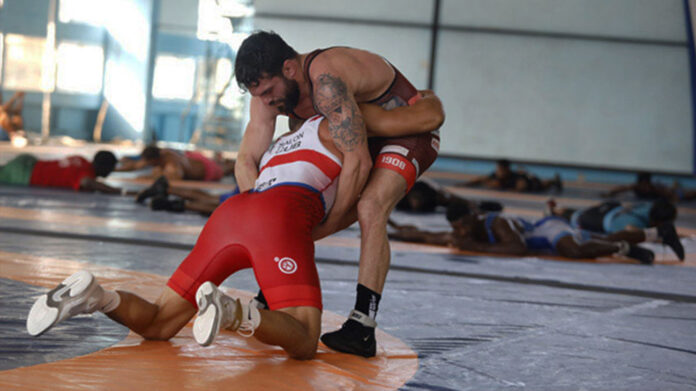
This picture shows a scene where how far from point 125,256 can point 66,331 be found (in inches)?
72.6

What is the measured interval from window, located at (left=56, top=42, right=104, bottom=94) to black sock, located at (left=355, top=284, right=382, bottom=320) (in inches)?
849

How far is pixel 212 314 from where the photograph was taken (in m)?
2.10

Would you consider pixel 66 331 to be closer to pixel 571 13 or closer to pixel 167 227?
pixel 167 227

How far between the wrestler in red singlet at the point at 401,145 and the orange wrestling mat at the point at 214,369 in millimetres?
662

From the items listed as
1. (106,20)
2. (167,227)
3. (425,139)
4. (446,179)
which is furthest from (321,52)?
(106,20)

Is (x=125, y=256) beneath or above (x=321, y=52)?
beneath

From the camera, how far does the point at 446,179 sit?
15508 mm

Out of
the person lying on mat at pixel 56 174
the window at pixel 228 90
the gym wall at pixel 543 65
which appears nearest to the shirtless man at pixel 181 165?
the person lying on mat at pixel 56 174

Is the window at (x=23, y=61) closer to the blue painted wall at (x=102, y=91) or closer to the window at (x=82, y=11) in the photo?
the blue painted wall at (x=102, y=91)

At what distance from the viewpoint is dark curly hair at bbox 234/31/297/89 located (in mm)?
2711

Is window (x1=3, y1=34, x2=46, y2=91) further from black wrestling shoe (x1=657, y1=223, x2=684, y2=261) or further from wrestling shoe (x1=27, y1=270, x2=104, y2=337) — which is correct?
wrestling shoe (x1=27, y1=270, x2=104, y2=337)

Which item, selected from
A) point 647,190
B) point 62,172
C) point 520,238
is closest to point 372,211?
point 520,238

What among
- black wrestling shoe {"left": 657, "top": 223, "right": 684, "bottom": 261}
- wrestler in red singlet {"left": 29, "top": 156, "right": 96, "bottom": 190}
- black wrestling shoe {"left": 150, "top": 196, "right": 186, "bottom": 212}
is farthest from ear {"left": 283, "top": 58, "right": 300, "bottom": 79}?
wrestler in red singlet {"left": 29, "top": 156, "right": 96, "bottom": 190}

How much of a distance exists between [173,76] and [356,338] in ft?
76.1
